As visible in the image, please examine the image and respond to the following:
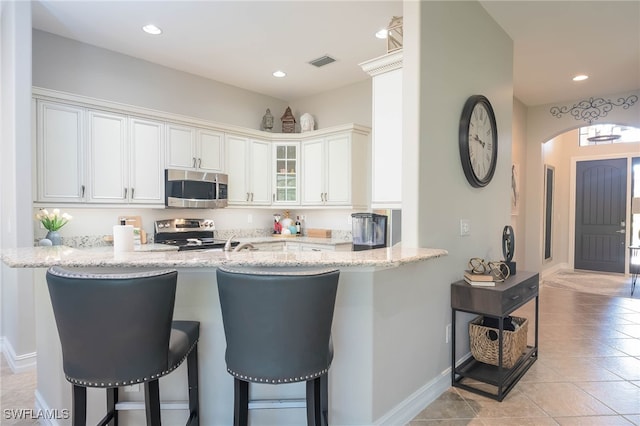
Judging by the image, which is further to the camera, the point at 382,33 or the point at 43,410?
the point at 382,33

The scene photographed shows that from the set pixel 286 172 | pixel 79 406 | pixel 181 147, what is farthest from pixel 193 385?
pixel 286 172

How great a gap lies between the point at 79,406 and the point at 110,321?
1.54ft

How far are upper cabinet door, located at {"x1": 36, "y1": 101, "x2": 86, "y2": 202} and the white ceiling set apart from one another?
0.87m

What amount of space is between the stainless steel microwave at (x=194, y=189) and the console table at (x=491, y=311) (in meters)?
2.99

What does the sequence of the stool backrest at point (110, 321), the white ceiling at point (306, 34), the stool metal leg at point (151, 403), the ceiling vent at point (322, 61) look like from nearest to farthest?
the stool backrest at point (110, 321)
the stool metal leg at point (151, 403)
the white ceiling at point (306, 34)
the ceiling vent at point (322, 61)

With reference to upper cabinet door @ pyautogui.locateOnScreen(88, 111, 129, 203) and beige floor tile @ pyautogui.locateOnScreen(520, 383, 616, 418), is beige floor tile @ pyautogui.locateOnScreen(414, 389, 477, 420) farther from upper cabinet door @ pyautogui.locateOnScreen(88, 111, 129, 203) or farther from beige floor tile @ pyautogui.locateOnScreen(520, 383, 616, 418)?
upper cabinet door @ pyautogui.locateOnScreen(88, 111, 129, 203)

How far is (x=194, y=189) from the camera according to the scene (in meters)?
4.24

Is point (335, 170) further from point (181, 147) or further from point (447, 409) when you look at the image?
point (447, 409)

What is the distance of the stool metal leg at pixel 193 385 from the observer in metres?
1.83

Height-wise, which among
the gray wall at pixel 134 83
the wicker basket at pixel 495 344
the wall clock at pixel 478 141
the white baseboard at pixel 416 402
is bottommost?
the white baseboard at pixel 416 402

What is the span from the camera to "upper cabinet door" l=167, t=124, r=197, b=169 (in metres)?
4.14

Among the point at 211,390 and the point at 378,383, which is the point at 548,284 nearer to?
the point at 378,383

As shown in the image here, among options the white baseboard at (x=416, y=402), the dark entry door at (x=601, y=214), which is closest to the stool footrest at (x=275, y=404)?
the white baseboard at (x=416, y=402)

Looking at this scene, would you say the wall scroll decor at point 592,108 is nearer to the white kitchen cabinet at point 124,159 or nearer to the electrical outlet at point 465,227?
the electrical outlet at point 465,227
